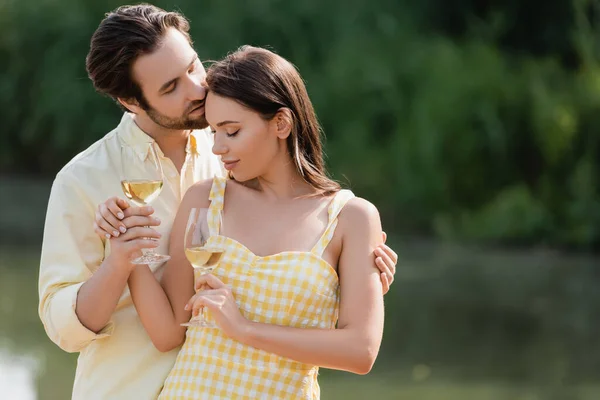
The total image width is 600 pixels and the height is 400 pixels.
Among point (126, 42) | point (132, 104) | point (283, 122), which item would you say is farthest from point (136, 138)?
point (283, 122)

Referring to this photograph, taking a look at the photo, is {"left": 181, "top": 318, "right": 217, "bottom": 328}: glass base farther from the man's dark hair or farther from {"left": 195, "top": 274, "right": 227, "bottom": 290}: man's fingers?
the man's dark hair

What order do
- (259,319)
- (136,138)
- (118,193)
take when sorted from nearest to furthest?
(259,319)
(118,193)
(136,138)

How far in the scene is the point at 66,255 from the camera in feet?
11.2

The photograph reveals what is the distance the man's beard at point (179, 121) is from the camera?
3.56 meters

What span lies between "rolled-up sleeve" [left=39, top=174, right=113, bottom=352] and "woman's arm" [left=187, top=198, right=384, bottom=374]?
46cm

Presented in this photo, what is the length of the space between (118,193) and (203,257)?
Result: 1.97 ft

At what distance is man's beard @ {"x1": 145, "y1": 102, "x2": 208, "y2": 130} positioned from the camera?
3557 millimetres

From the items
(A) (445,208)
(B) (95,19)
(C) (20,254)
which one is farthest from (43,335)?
(B) (95,19)

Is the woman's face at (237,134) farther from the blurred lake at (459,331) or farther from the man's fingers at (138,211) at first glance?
the blurred lake at (459,331)

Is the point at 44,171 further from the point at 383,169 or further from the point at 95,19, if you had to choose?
the point at 383,169

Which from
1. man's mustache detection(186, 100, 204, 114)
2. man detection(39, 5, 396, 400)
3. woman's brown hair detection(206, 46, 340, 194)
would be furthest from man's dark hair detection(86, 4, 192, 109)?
woman's brown hair detection(206, 46, 340, 194)

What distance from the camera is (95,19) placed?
616 inches

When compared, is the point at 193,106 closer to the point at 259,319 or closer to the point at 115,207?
the point at 115,207

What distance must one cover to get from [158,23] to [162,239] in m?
0.69
